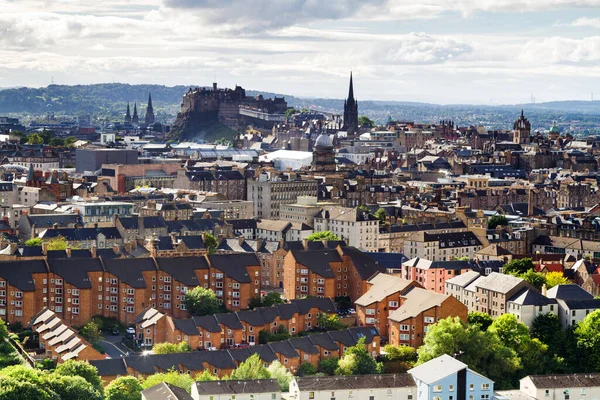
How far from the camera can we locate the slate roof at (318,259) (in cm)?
8425

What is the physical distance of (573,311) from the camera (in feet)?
246

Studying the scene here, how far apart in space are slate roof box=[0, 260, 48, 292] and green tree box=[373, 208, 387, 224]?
3780 cm

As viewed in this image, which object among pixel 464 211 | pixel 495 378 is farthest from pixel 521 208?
pixel 495 378

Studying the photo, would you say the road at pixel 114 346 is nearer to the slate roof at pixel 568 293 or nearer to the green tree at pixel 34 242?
the green tree at pixel 34 242

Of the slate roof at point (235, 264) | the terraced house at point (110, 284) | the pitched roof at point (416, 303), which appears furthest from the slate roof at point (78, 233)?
the pitched roof at point (416, 303)

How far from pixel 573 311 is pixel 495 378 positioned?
30.8ft

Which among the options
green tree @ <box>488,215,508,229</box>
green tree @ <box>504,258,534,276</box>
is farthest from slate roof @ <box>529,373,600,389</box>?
green tree @ <box>488,215,508,229</box>

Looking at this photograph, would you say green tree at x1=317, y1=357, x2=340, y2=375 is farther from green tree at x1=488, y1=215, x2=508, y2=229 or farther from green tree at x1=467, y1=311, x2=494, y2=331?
green tree at x1=488, y1=215, x2=508, y2=229

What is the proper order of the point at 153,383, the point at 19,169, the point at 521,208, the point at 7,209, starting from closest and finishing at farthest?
the point at 153,383 < the point at 7,209 < the point at 521,208 < the point at 19,169

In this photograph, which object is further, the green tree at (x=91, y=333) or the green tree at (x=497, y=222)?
the green tree at (x=497, y=222)

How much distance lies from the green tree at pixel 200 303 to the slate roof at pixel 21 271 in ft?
29.5

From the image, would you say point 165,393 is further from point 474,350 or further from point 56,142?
point 56,142

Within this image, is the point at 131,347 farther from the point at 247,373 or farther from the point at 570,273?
the point at 570,273

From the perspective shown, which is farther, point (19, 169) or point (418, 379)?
point (19, 169)
